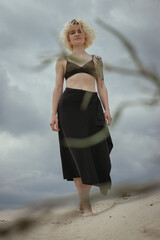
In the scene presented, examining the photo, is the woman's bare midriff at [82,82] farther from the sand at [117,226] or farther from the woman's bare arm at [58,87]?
the sand at [117,226]

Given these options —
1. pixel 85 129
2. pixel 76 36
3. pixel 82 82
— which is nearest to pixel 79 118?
pixel 85 129

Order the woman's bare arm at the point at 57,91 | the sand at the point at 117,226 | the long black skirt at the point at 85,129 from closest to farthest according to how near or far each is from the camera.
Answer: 1. the sand at the point at 117,226
2. the long black skirt at the point at 85,129
3. the woman's bare arm at the point at 57,91

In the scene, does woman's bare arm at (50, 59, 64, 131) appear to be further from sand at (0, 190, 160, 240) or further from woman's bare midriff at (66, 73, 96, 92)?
sand at (0, 190, 160, 240)

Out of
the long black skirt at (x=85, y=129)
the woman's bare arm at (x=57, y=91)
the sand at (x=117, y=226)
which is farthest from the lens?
the woman's bare arm at (x=57, y=91)

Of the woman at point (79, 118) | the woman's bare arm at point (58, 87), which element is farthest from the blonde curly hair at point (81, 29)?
the woman's bare arm at point (58, 87)

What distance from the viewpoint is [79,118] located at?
3.32 m

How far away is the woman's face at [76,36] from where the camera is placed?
11.6ft

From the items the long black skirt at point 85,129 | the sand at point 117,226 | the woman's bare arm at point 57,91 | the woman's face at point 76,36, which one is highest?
the woman's face at point 76,36

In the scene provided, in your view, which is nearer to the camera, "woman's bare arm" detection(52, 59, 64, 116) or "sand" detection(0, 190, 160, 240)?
"sand" detection(0, 190, 160, 240)

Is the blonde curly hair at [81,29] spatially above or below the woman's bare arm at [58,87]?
above

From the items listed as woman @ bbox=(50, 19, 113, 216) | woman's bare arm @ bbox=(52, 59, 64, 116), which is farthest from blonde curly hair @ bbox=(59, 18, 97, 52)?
woman's bare arm @ bbox=(52, 59, 64, 116)

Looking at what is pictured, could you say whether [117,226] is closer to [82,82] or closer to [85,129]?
[85,129]

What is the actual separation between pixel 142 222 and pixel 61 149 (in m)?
1.41

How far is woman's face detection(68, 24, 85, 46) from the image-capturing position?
3.52 m
